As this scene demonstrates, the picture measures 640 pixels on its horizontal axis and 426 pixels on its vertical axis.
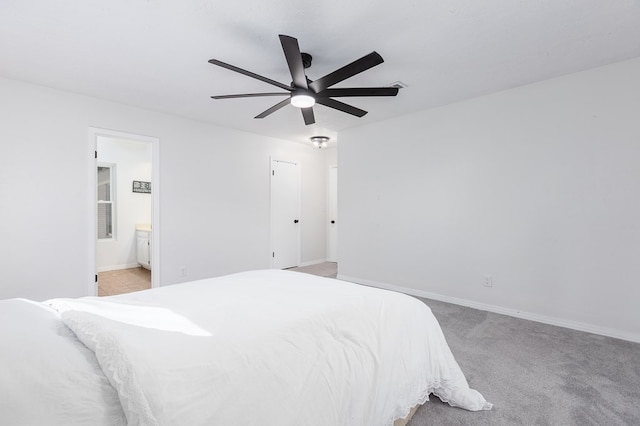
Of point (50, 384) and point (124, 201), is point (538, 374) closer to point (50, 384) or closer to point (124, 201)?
point (50, 384)

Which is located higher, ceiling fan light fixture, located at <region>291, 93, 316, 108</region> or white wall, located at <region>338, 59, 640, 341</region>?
ceiling fan light fixture, located at <region>291, 93, 316, 108</region>

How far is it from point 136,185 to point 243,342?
19.1 ft

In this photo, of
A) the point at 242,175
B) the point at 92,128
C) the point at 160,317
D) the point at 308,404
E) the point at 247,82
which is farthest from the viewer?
the point at 242,175

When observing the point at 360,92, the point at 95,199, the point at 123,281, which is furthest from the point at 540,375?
the point at 123,281

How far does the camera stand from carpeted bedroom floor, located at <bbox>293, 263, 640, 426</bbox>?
1657mm

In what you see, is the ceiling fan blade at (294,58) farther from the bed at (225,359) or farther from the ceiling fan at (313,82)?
the bed at (225,359)

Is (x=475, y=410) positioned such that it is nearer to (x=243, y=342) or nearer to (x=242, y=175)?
(x=243, y=342)

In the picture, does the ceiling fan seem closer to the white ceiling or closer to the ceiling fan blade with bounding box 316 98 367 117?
the ceiling fan blade with bounding box 316 98 367 117

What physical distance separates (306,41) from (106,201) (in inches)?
205

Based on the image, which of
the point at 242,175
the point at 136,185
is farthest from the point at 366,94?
the point at 136,185

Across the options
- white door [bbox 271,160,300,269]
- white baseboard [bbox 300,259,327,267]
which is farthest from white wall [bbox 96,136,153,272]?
white baseboard [bbox 300,259,327,267]

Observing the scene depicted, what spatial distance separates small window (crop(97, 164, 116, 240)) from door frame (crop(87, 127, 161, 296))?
2.45 metres

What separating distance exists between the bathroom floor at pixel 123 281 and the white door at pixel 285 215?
2.03 metres

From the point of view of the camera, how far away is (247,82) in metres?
2.94
